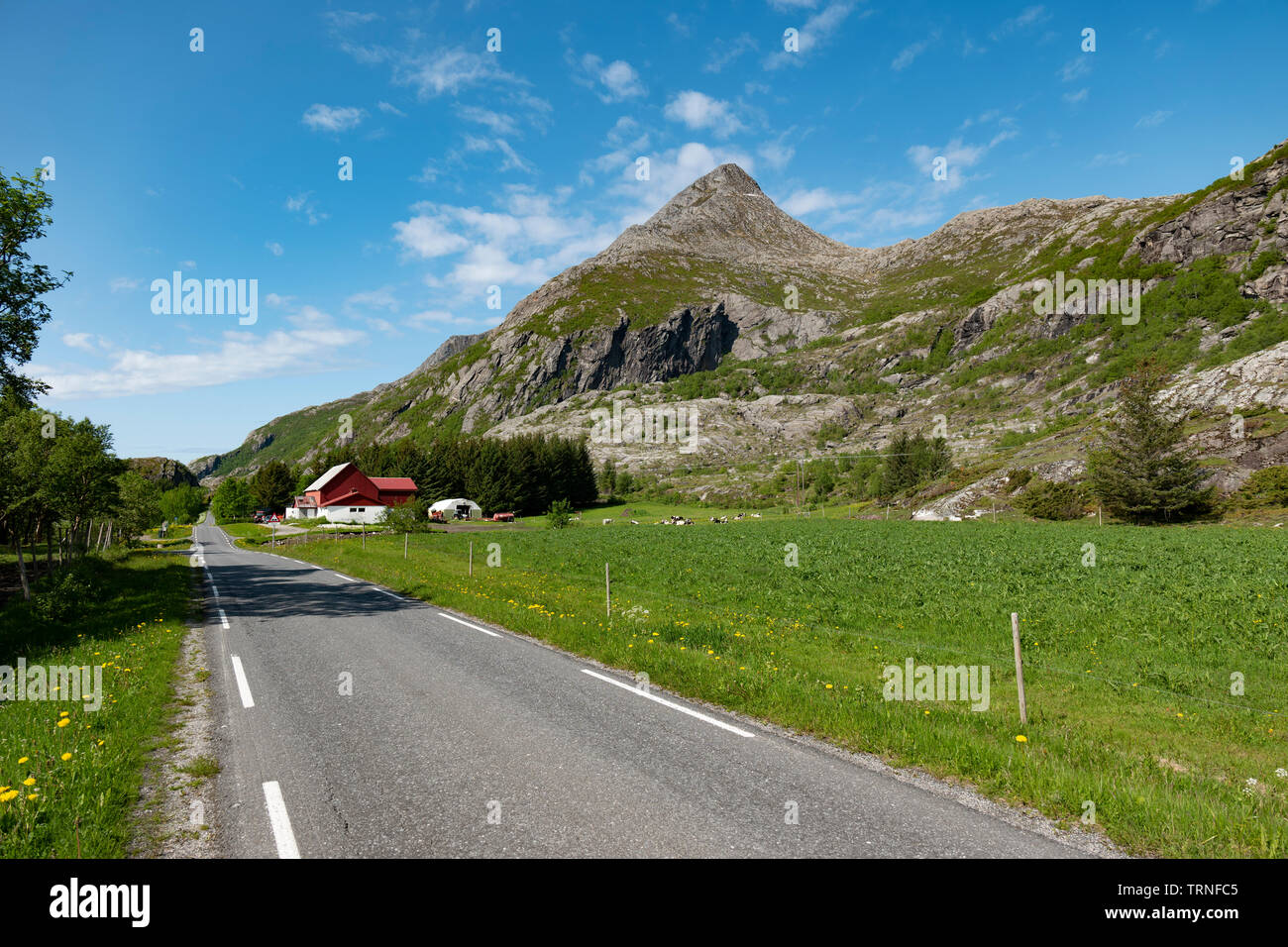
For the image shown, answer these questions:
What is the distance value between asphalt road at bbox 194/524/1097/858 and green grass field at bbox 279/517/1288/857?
1.04m

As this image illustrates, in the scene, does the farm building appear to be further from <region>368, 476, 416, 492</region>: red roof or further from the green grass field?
the green grass field

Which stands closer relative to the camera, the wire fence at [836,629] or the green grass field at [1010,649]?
the green grass field at [1010,649]

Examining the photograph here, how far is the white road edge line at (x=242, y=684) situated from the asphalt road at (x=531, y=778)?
58 mm

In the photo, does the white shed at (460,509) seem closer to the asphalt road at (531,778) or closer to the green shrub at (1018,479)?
the green shrub at (1018,479)

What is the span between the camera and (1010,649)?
13258 mm

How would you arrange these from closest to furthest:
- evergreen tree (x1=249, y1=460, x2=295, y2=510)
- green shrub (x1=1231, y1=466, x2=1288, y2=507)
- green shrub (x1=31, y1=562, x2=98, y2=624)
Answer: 1. green shrub (x1=31, y1=562, x2=98, y2=624)
2. green shrub (x1=1231, y1=466, x2=1288, y2=507)
3. evergreen tree (x1=249, y1=460, x2=295, y2=510)

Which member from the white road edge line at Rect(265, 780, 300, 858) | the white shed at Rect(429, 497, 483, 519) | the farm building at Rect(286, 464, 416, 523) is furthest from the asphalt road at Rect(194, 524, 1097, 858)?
the white shed at Rect(429, 497, 483, 519)

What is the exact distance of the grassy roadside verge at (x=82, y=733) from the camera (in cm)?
521

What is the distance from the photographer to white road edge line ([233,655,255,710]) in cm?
960

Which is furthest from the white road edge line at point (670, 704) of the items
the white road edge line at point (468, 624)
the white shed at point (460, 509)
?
the white shed at point (460, 509)

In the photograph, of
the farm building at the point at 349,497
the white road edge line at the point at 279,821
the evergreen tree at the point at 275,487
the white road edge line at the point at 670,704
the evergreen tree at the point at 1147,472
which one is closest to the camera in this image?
the white road edge line at the point at 279,821

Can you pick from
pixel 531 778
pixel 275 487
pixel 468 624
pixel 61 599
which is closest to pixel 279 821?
pixel 531 778

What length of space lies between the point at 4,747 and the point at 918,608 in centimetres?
1912
